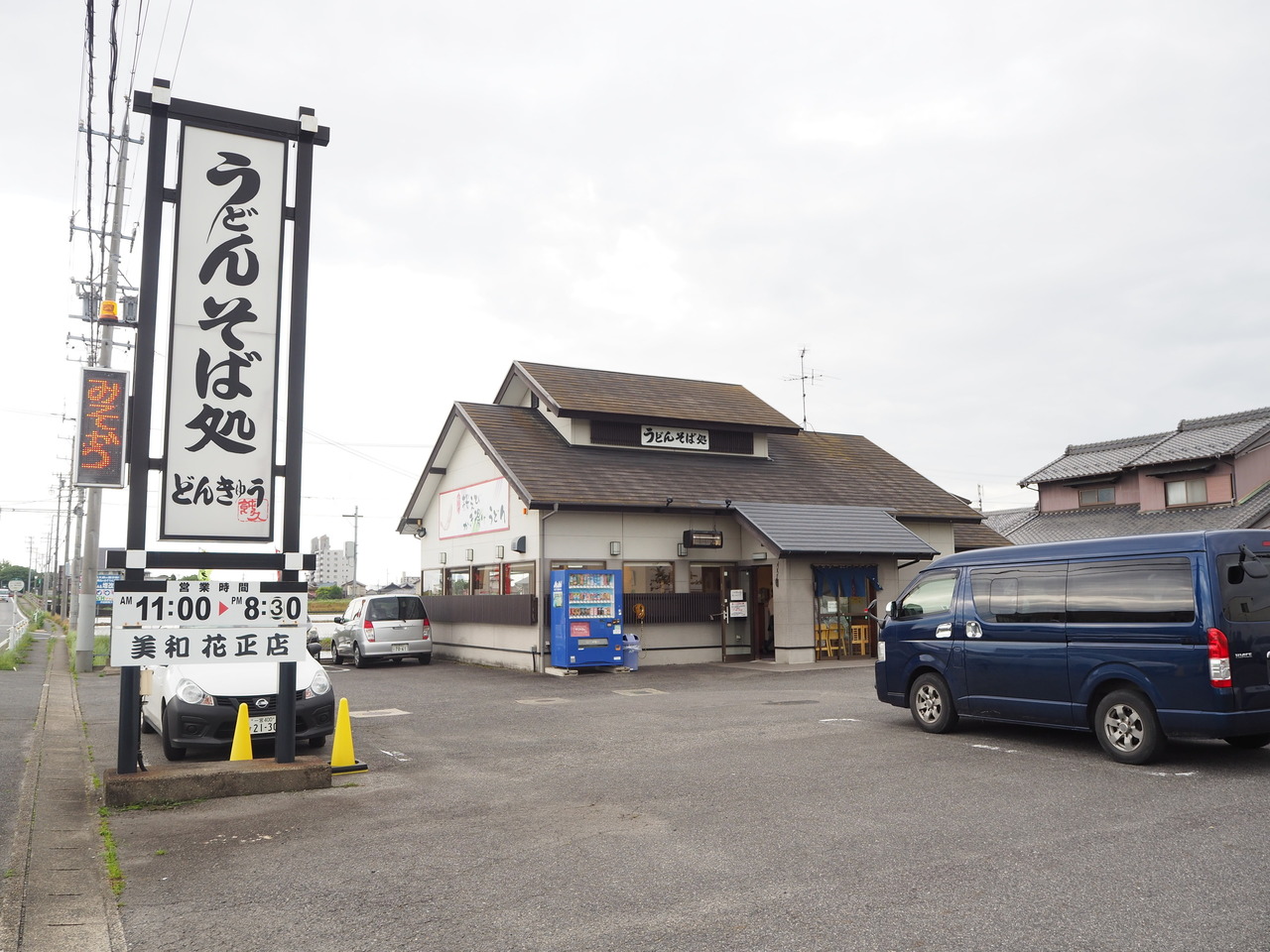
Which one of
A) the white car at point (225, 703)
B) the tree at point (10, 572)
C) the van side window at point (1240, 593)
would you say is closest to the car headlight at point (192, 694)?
the white car at point (225, 703)

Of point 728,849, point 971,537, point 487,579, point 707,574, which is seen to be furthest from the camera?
point 971,537

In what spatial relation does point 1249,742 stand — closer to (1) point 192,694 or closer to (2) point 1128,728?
(2) point 1128,728

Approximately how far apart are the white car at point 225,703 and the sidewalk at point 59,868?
0.88m

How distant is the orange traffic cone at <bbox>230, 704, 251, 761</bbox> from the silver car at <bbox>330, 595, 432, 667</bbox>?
13.6m

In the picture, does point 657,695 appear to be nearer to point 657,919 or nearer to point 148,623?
point 148,623

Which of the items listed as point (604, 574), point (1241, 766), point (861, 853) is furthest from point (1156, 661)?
point (604, 574)

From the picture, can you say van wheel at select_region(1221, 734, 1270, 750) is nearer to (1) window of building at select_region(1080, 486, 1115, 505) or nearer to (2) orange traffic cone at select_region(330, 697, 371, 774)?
(2) orange traffic cone at select_region(330, 697, 371, 774)

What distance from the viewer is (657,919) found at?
4.86 m

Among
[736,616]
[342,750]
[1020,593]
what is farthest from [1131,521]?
[342,750]

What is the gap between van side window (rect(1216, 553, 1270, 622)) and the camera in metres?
8.20

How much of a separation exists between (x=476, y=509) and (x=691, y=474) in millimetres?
5301

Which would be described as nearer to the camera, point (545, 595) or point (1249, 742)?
point (1249, 742)

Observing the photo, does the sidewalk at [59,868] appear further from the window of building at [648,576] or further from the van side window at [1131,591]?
the window of building at [648,576]

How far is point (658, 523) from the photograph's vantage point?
2120cm
